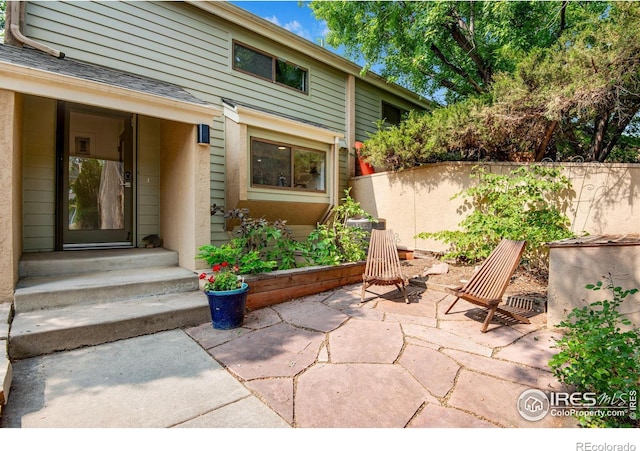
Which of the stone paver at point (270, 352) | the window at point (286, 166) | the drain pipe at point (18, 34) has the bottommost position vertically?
the stone paver at point (270, 352)

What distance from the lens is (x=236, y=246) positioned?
404 cm

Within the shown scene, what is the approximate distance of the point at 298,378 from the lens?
2174 millimetres

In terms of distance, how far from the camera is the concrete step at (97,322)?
243 centimetres

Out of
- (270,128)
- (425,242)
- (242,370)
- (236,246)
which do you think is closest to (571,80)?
(425,242)

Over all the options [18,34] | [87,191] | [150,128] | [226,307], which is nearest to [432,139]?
[226,307]

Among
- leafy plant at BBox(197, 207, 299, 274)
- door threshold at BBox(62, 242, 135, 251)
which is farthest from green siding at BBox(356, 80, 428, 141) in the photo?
door threshold at BBox(62, 242, 135, 251)

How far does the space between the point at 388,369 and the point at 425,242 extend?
171 inches

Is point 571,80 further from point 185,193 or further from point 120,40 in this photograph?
point 120,40

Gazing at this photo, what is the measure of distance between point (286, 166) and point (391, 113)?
16.4ft

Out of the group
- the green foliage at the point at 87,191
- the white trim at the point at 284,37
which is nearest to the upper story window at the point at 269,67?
the white trim at the point at 284,37

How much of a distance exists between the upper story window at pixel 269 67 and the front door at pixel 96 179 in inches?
100

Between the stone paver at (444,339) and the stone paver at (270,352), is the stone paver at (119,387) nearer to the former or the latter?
the stone paver at (270,352)

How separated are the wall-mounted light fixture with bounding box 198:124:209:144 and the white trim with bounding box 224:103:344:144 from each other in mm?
1335

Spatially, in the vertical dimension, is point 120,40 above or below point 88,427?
above
